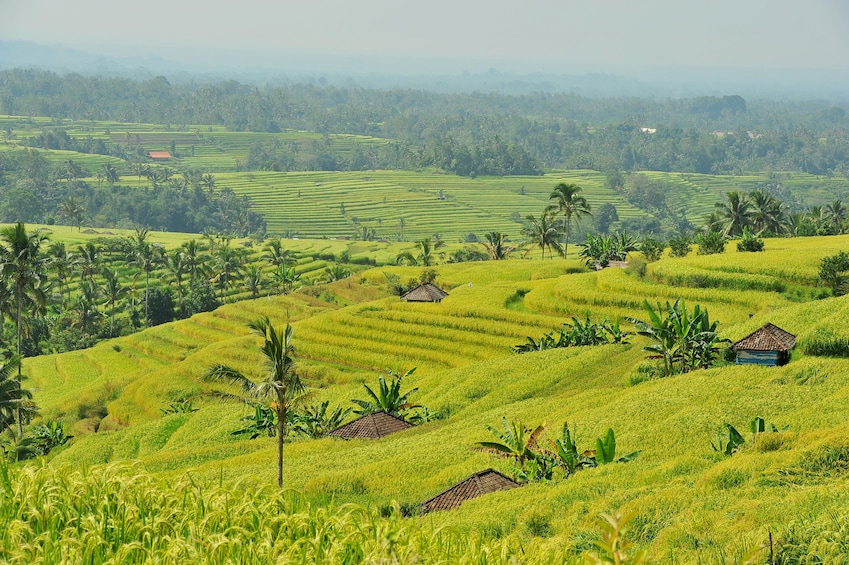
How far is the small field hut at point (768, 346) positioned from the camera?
108ft

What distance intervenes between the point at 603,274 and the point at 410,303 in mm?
12270

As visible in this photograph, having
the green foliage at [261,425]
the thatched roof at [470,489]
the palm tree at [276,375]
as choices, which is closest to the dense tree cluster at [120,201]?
the green foliage at [261,425]

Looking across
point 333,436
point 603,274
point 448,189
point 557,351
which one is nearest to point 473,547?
point 333,436

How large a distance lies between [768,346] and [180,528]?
92.3ft

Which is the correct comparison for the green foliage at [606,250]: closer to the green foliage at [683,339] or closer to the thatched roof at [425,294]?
the thatched roof at [425,294]

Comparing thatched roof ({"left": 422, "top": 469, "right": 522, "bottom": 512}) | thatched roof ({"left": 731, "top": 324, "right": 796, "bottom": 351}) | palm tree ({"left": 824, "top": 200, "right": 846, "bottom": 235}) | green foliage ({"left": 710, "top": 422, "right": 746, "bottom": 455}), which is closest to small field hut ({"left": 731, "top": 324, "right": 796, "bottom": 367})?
thatched roof ({"left": 731, "top": 324, "right": 796, "bottom": 351})

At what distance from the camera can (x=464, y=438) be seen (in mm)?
30141

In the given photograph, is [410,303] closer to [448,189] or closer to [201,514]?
[201,514]

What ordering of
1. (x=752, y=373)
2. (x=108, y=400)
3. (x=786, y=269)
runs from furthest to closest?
(x=108, y=400) < (x=786, y=269) < (x=752, y=373)

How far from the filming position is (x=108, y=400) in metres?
54.4

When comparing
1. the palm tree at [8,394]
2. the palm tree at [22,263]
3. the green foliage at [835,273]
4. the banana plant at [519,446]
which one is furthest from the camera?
the palm tree at [22,263]

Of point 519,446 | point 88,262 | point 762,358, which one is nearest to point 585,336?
point 762,358

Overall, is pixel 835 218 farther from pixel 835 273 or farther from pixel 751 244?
pixel 835 273

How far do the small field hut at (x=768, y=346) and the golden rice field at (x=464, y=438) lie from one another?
2.13 feet
